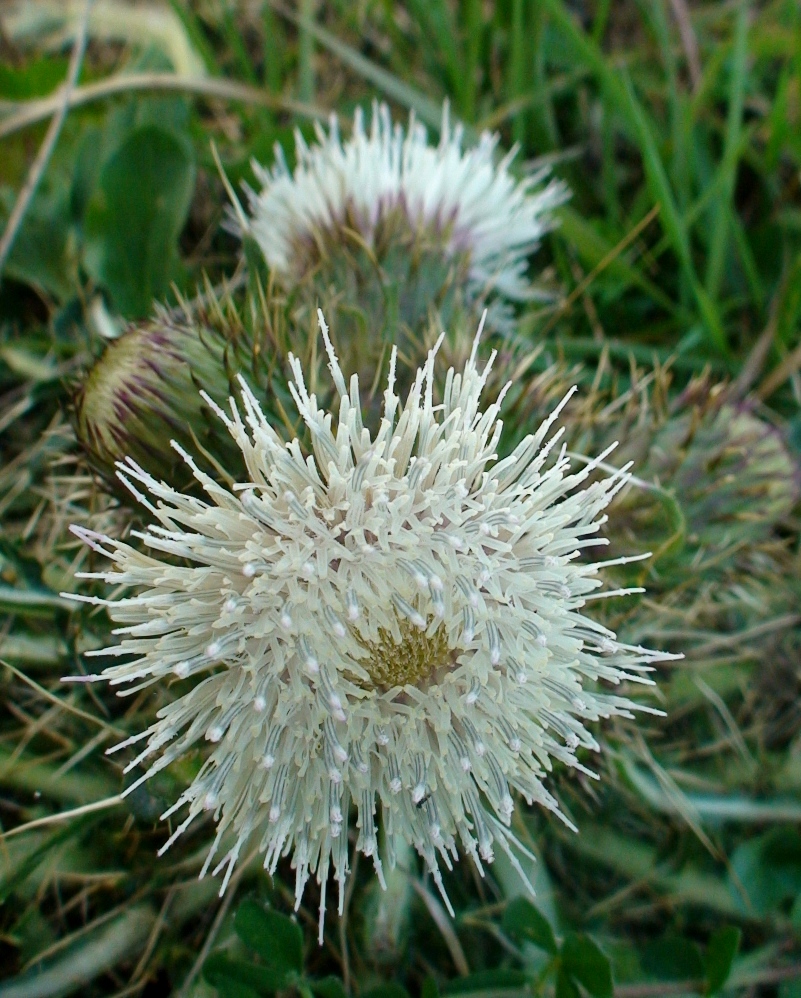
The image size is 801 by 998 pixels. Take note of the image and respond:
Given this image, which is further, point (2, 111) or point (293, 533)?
point (2, 111)

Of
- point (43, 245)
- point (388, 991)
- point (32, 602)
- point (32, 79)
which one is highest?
point (32, 79)

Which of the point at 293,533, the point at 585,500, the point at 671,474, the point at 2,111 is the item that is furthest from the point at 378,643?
the point at 2,111

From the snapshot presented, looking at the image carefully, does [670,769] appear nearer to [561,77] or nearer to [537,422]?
[537,422]

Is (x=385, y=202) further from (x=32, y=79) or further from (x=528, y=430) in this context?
(x=32, y=79)

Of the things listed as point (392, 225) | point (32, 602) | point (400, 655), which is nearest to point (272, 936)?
point (400, 655)

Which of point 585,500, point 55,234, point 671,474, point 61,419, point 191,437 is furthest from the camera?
point 55,234

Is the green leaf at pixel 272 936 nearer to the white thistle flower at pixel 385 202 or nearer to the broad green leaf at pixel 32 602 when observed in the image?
the broad green leaf at pixel 32 602

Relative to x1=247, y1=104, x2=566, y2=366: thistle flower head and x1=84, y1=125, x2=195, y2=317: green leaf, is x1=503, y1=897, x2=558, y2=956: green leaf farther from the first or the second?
x1=84, y1=125, x2=195, y2=317: green leaf
